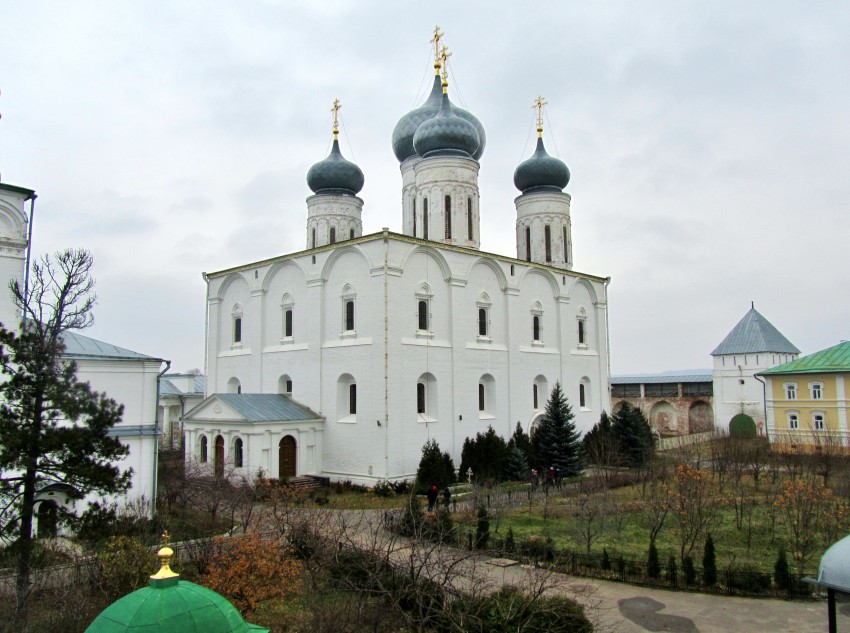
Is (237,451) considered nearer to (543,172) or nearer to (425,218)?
(425,218)

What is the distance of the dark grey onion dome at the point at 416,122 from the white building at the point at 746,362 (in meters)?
18.8

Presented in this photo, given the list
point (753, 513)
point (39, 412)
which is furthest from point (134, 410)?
point (753, 513)

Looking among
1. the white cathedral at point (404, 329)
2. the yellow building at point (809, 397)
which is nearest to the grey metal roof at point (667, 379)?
the yellow building at point (809, 397)

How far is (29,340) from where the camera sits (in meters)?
8.85

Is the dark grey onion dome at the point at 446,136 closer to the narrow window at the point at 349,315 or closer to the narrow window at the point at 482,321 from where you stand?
the narrow window at the point at 482,321

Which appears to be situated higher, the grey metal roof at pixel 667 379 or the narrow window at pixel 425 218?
the narrow window at pixel 425 218

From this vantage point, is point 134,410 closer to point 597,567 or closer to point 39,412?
point 39,412

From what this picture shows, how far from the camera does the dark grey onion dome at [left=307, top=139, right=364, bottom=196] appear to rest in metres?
28.9

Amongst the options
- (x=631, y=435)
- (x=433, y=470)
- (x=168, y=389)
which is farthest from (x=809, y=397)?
(x=168, y=389)

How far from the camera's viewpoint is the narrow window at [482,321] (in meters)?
24.4

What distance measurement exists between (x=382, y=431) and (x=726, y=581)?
11367mm

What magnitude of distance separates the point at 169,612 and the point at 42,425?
226 inches

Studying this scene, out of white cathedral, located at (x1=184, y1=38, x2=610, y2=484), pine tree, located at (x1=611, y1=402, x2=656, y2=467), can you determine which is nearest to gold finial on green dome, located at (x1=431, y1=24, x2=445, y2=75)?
white cathedral, located at (x1=184, y1=38, x2=610, y2=484)

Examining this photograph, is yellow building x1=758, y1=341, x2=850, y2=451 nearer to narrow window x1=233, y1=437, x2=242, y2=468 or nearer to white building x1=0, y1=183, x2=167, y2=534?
narrow window x1=233, y1=437, x2=242, y2=468
